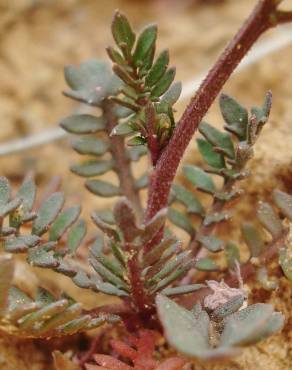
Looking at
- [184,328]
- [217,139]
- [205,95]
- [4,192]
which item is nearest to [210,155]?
[217,139]

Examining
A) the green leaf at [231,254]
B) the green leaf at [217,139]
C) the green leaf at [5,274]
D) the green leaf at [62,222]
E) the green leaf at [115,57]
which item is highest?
the green leaf at [115,57]

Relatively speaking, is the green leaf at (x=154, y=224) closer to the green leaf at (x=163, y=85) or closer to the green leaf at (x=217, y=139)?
the green leaf at (x=163, y=85)

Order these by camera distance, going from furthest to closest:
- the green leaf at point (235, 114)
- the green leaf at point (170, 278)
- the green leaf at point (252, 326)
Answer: the green leaf at point (235, 114)
the green leaf at point (170, 278)
the green leaf at point (252, 326)

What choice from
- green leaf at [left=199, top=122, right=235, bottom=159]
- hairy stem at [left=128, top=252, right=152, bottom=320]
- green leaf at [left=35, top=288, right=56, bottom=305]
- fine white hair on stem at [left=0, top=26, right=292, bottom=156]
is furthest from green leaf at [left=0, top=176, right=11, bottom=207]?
fine white hair on stem at [left=0, top=26, right=292, bottom=156]

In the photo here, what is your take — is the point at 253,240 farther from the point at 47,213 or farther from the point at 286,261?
the point at 47,213

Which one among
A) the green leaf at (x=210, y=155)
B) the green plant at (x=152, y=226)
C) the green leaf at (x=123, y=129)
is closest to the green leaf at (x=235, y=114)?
the green plant at (x=152, y=226)

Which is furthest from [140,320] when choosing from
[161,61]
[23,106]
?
[23,106]

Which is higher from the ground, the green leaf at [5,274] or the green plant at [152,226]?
the green plant at [152,226]
